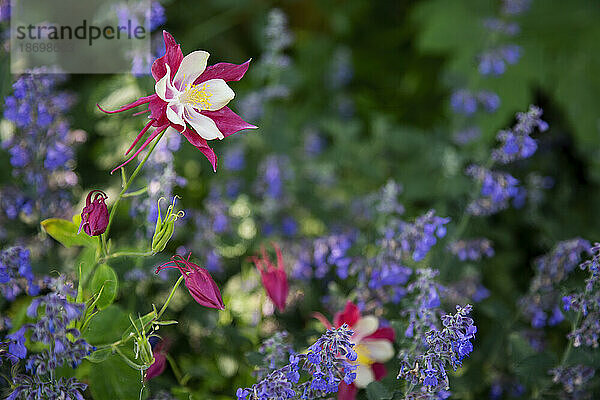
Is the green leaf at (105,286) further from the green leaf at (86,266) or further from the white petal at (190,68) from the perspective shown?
the white petal at (190,68)

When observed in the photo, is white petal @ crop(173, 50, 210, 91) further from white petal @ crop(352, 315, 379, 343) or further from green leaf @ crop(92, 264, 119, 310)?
white petal @ crop(352, 315, 379, 343)

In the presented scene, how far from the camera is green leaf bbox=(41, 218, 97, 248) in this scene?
912 millimetres

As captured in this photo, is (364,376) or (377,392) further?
(364,376)

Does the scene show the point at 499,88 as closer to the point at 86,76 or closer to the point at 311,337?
the point at 311,337

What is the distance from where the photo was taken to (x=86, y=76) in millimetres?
2275

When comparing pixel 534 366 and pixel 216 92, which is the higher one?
pixel 216 92

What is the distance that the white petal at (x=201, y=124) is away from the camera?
80 cm

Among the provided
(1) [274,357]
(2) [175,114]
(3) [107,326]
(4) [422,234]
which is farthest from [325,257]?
(2) [175,114]

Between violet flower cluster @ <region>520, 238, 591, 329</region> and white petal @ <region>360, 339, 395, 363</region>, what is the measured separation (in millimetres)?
352

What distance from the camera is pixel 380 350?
1.00m

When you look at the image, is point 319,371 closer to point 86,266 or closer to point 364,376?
point 364,376

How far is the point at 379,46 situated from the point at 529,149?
5.10 feet

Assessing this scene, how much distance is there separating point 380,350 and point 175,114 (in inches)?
21.5

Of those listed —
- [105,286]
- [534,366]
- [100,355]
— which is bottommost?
[534,366]
